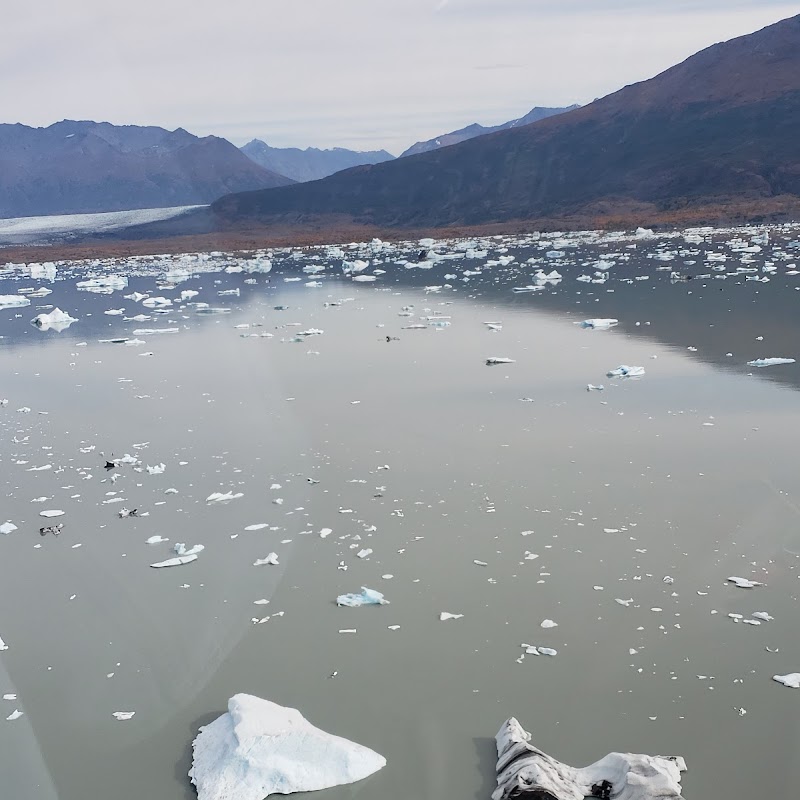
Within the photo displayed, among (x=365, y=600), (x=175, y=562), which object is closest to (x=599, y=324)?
(x=175, y=562)

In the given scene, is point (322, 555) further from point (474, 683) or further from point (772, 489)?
point (772, 489)

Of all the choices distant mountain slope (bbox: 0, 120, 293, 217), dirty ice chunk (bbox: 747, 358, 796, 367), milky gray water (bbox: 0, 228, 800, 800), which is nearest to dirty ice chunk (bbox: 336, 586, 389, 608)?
milky gray water (bbox: 0, 228, 800, 800)

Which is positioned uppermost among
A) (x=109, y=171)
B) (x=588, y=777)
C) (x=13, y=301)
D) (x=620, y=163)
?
(x=109, y=171)

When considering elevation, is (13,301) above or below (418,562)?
below

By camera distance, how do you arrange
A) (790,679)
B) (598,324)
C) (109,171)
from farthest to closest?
(109,171), (598,324), (790,679)

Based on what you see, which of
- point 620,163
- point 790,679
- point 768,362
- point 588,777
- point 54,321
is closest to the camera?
point 588,777

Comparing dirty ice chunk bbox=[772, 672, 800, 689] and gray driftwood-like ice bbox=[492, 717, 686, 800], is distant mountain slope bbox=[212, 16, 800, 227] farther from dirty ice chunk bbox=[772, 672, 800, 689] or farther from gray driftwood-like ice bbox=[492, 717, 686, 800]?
gray driftwood-like ice bbox=[492, 717, 686, 800]

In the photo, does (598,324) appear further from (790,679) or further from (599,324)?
(790,679)
